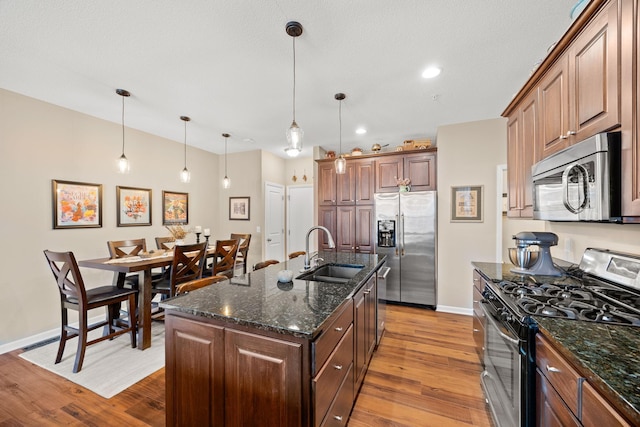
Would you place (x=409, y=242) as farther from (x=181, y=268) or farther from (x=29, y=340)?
(x=29, y=340)

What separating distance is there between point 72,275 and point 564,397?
3.43 meters

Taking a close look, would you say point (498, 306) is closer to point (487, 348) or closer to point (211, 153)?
point (487, 348)

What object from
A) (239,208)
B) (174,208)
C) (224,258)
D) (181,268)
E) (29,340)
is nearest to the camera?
(29,340)

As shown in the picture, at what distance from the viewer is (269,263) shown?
2.66 metres

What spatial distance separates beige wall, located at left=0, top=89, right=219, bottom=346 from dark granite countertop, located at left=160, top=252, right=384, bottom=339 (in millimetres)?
2746

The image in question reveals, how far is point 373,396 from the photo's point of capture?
2012mm

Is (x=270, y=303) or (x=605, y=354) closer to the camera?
(x=605, y=354)

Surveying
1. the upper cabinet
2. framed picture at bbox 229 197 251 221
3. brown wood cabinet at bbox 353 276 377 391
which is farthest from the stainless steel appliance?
framed picture at bbox 229 197 251 221

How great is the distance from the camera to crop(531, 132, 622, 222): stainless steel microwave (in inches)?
46.8

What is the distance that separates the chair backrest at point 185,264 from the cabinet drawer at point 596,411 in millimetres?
3004

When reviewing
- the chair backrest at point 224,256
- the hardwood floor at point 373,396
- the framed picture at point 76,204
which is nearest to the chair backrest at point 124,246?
the framed picture at point 76,204

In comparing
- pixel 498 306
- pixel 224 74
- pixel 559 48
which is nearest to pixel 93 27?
pixel 224 74

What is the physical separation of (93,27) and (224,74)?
3.06ft

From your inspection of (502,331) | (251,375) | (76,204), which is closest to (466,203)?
(502,331)
